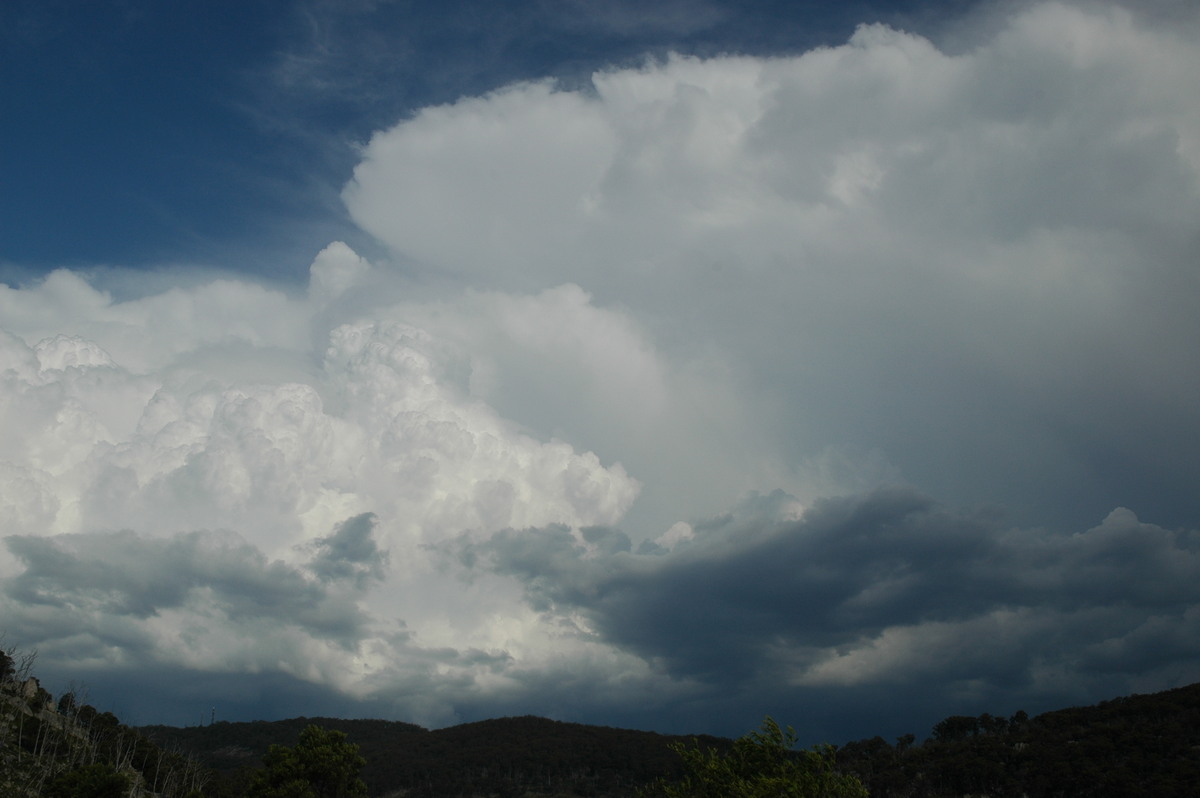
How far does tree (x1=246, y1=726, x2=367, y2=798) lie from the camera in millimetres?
86938

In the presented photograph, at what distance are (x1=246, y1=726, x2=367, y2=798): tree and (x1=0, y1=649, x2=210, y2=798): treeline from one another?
11342mm

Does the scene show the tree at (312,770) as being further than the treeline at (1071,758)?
No

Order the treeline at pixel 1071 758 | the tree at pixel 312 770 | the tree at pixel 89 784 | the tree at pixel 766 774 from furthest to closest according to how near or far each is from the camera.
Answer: the treeline at pixel 1071 758
the tree at pixel 312 770
the tree at pixel 89 784
the tree at pixel 766 774

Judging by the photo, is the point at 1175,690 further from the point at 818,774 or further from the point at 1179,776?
the point at 818,774

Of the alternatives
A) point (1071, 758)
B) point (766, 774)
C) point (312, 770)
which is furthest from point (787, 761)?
point (1071, 758)

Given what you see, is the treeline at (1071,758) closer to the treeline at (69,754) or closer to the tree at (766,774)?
the tree at (766,774)

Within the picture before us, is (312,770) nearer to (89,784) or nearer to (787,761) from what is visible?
(89,784)

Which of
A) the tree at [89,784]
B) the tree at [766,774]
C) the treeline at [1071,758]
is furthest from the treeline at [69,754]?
the treeline at [1071,758]

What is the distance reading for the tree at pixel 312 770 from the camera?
86938 mm

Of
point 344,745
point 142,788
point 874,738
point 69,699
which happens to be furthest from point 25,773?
point 874,738

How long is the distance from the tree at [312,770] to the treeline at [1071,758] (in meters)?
93.2

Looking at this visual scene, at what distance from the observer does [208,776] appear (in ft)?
478

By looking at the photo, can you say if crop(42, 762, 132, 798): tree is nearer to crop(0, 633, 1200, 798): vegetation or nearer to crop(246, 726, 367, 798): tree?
crop(0, 633, 1200, 798): vegetation

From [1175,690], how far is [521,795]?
144132 millimetres
